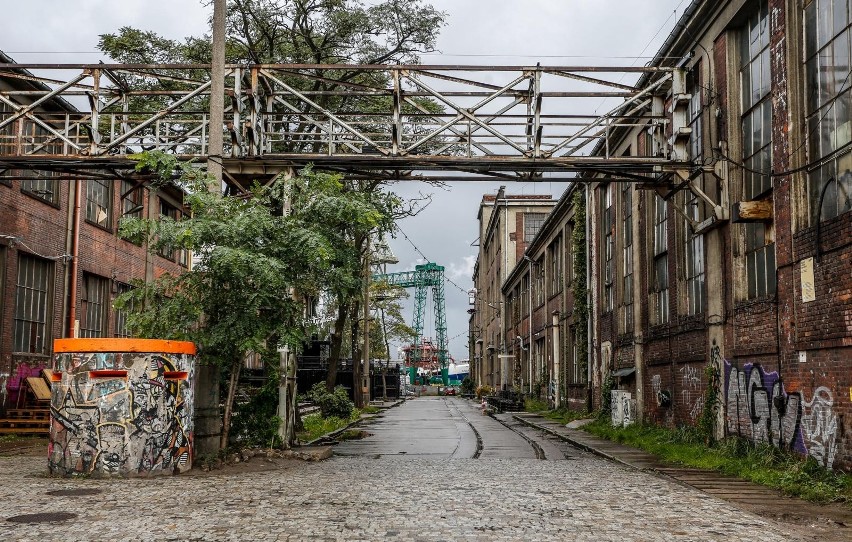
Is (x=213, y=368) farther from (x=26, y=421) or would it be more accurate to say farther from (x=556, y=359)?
(x=556, y=359)

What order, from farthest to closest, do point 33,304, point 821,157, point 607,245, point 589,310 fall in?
1. point 589,310
2. point 607,245
3. point 33,304
4. point 821,157

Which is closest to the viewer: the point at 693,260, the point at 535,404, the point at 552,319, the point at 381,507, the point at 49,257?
the point at 381,507

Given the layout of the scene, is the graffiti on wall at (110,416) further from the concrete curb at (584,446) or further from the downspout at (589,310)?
the downspout at (589,310)

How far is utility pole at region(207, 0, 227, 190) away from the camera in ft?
49.5

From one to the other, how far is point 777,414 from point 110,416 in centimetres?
994

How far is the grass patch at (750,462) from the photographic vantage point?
10.9 m

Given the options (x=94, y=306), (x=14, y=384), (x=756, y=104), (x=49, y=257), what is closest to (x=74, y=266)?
(x=49, y=257)

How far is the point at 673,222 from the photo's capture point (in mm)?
20188

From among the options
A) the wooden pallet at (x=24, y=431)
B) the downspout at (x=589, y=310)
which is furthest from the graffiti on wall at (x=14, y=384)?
the downspout at (x=589, y=310)

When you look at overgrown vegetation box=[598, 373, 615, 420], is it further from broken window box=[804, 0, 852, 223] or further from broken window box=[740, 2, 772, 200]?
broken window box=[804, 0, 852, 223]

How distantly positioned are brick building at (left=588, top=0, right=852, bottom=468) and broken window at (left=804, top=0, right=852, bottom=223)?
0.03 metres

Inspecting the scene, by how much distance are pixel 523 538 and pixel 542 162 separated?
10.1 meters

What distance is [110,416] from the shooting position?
1231 cm

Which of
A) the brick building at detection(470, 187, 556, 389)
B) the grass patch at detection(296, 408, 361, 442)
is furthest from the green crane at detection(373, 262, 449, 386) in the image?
the grass patch at detection(296, 408, 361, 442)
